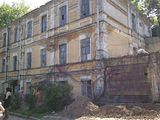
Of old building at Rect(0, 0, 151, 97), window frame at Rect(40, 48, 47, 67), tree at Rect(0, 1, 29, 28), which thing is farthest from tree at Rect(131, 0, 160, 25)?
tree at Rect(0, 1, 29, 28)

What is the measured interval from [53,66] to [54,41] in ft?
7.39

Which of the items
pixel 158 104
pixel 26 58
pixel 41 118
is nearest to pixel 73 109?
pixel 41 118

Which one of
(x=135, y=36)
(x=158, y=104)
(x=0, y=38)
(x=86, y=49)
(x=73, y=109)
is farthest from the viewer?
(x=0, y=38)

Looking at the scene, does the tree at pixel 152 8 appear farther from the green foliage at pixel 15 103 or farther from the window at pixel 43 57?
the green foliage at pixel 15 103

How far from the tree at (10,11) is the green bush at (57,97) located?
26371 mm

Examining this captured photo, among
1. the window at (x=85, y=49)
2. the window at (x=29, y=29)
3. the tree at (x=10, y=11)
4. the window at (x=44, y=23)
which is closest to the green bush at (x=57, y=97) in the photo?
the window at (x=85, y=49)

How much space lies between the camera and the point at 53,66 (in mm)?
22344

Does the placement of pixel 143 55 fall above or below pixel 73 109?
above

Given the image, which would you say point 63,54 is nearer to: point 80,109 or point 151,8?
point 80,109

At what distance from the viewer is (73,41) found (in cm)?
2080

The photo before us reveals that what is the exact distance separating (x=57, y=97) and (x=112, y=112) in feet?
14.5

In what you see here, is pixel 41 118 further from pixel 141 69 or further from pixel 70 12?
pixel 70 12

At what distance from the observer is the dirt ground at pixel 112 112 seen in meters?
12.0

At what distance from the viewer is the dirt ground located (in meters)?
12.0
